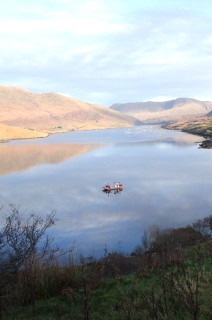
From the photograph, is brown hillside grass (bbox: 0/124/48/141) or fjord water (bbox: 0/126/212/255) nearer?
fjord water (bbox: 0/126/212/255)

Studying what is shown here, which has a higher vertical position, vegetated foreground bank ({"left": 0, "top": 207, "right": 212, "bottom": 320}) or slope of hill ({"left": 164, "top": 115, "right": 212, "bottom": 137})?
slope of hill ({"left": 164, "top": 115, "right": 212, "bottom": 137})

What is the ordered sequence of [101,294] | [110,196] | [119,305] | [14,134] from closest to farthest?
[119,305], [101,294], [110,196], [14,134]

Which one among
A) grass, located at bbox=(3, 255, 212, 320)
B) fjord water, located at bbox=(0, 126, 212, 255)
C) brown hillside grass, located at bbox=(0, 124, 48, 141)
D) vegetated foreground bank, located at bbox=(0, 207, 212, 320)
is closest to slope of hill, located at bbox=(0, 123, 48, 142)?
brown hillside grass, located at bbox=(0, 124, 48, 141)

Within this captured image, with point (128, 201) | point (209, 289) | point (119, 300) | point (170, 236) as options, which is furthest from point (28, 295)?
point (128, 201)

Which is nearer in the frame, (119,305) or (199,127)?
(119,305)

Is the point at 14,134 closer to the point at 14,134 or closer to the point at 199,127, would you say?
the point at 14,134

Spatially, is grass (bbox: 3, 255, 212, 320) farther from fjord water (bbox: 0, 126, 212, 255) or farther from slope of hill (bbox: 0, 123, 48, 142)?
slope of hill (bbox: 0, 123, 48, 142)

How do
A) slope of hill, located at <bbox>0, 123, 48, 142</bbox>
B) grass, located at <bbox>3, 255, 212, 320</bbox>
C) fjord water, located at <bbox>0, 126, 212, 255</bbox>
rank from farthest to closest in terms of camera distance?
slope of hill, located at <bbox>0, 123, 48, 142</bbox>
fjord water, located at <bbox>0, 126, 212, 255</bbox>
grass, located at <bbox>3, 255, 212, 320</bbox>

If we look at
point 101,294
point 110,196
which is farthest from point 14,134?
point 101,294

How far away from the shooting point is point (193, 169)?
135ft

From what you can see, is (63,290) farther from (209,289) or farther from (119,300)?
(209,289)

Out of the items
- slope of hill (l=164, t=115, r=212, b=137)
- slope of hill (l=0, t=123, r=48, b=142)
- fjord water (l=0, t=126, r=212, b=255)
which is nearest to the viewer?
fjord water (l=0, t=126, r=212, b=255)

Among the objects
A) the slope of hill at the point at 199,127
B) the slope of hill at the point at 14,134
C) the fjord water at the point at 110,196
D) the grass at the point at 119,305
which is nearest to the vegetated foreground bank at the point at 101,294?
the grass at the point at 119,305

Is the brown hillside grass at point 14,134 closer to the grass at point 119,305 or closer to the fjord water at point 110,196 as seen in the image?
the fjord water at point 110,196
